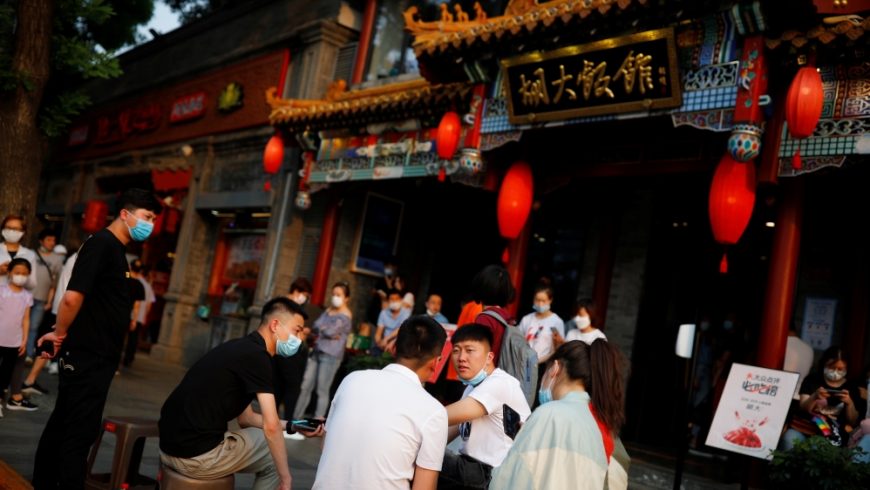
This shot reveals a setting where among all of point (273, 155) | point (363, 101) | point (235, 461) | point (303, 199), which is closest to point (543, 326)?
point (235, 461)

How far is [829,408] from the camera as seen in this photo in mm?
6457

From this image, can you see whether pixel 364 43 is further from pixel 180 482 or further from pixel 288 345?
pixel 180 482

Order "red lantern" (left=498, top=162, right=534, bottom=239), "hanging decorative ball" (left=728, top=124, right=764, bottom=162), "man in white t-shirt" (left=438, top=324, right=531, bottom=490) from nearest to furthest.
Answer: "man in white t-shirt" (left=438, top=324, right=531, bottom=490), "hanging decorative ball" (left=728, top=124, right=764, bottom=162), "red lantern" (left=498, top=162, right=534, bottom=239)

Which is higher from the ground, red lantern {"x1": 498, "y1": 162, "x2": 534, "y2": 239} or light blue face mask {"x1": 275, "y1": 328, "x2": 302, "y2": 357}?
red lantern {"x1": 498, "y1": 162, "x2": 534, "y2": 239}

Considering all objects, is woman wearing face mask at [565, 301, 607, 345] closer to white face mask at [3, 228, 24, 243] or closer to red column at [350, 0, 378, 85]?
white face mask at [3, 228, 24, 243]

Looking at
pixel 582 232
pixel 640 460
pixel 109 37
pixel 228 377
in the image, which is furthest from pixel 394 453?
pixel 109 37

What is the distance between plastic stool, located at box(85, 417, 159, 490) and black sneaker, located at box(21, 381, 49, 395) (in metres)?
3.59

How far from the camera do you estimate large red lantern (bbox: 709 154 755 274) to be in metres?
6.76

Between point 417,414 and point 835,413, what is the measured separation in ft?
15.5

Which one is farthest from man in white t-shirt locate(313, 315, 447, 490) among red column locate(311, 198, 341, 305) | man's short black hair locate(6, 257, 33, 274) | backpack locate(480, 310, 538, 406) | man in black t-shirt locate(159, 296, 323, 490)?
red column locate(311, 198, 341, 305)

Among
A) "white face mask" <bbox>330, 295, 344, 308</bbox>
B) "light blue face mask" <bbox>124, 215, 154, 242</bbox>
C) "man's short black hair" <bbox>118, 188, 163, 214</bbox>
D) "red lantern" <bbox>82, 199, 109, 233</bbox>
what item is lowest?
"white face mask" <bbox>330, 295, 344, 308</bbox>

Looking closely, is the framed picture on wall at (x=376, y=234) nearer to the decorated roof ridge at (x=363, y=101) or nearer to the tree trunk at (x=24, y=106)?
the decorated roof ridge at (x=363, y=101)

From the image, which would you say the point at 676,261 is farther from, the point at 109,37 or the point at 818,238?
the point at 109,37

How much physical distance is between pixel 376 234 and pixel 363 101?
2548 mm
